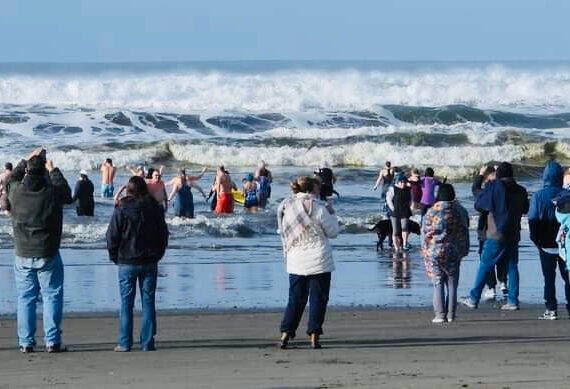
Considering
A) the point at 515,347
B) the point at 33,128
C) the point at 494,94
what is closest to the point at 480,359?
the point at 515,347

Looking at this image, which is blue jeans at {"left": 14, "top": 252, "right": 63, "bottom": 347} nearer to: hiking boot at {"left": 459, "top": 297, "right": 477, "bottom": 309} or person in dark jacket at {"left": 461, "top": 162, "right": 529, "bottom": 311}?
person in dark jacket at {"left": 461, "top": 162, "right": 529, "bottom": 311}

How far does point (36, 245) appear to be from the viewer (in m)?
9.84

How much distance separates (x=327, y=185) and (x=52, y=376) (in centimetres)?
593

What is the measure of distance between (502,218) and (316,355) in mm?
3391

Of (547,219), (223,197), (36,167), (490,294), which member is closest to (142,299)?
(36,167)

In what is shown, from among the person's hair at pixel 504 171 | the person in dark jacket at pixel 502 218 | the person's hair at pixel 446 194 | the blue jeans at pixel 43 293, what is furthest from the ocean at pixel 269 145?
the blue jeans at pixel 43 293

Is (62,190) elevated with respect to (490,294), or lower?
elevated

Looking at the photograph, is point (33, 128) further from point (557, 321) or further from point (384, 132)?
point (557, 321)

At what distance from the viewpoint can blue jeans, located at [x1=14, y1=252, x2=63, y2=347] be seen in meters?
9.94

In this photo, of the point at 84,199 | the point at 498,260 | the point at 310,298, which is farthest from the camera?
the point at 84,199

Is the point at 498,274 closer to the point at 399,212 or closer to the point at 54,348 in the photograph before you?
the point at 54,348

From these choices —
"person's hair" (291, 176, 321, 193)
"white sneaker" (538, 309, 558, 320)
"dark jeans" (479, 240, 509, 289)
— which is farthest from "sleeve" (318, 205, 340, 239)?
"dark jeans" (479, 240, 509, 289)

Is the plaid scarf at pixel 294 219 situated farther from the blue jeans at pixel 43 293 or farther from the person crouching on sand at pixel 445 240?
the person crouching on sand at pixel 445 240

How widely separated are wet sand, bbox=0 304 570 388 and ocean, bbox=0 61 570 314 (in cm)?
169
